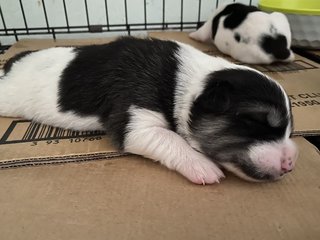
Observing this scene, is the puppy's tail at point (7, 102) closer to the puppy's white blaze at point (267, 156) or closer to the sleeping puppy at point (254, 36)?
the puppy's white blaze at point (267, 156)

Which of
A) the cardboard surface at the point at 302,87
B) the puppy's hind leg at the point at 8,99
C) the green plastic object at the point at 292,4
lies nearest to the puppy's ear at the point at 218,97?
the cardboard surface at the point at 302,87

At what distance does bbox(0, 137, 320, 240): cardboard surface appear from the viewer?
46.4 inches

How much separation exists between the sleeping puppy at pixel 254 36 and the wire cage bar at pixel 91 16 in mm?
850

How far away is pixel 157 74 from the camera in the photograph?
1644mm

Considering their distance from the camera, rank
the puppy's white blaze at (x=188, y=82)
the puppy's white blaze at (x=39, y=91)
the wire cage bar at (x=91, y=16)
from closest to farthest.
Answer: the puppy's white blaze at (x=188, y=82)
the puppy's white blaze at (x=39, y=91)
the wire cage bar at (x=91, y=16)

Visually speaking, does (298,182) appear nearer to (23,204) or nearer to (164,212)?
(164,212)

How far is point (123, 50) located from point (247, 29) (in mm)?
1570

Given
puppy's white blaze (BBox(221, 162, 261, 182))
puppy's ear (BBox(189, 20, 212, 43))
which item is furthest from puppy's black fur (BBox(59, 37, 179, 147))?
puppy's ear (BBox(189, 20, 212, 43))

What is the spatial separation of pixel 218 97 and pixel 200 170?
330 millimetres

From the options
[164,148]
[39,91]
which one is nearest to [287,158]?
[164,148]

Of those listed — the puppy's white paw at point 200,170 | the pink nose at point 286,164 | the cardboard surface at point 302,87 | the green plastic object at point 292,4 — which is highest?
the green plastic object at point 292,4

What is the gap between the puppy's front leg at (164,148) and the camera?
1.42 meters

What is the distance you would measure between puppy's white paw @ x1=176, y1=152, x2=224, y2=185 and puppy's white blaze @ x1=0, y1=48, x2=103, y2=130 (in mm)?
582

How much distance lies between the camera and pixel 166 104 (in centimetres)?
159
